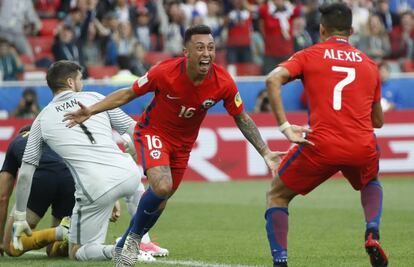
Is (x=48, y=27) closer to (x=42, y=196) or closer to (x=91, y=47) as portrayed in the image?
(x=91, y=47)

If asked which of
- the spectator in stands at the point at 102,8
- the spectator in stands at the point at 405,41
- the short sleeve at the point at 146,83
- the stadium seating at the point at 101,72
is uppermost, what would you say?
the short sleeve at the point at 146,83

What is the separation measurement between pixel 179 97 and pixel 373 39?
1587cm

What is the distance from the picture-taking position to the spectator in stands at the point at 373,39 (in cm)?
2382

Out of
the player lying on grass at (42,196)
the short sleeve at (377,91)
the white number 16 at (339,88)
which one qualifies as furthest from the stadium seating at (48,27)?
the white number 16 at (339,88)

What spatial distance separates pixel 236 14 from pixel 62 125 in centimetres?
1368

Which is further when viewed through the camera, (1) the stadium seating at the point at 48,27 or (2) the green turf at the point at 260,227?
(1) the stadium seating at the point at 48,27

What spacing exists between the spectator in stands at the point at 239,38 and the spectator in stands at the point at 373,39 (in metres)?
2.68

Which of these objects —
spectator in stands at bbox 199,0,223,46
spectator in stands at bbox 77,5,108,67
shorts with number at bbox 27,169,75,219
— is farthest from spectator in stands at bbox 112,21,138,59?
shorts with number at bbox 27,169,75,219

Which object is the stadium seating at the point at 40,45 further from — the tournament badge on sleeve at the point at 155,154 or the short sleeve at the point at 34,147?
the tournament badge on sleeve at the point at 155,154

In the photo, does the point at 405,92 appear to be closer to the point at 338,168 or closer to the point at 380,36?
the point at 380,36

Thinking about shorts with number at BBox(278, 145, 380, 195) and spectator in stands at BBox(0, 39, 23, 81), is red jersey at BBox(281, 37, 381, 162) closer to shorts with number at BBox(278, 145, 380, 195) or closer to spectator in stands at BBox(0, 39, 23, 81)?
shorts with number at BBox(278, 145, 380, 195)

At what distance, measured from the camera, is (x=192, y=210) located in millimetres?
14875

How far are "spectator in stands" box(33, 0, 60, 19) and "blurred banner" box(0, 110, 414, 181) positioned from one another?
6540 millimetres

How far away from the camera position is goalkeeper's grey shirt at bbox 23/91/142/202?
9.71 m
